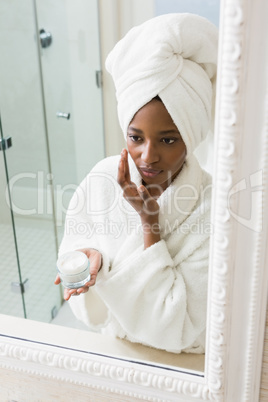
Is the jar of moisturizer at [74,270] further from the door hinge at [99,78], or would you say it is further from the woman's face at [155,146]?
the door hinge at [99,78]

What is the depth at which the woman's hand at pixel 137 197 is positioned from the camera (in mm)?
713

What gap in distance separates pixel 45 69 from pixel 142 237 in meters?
0.40

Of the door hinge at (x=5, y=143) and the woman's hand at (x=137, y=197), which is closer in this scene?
the woman's hand at (x=137, y=197)

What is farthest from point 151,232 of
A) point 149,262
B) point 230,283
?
point 230,283

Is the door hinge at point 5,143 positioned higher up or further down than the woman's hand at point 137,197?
higher up

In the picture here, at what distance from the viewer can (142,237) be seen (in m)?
0.73

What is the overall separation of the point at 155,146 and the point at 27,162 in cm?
30

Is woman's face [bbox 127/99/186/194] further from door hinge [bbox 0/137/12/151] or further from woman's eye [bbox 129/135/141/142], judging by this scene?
door hinge [bbox 0/137/12/151]

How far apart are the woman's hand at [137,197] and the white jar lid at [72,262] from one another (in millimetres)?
116

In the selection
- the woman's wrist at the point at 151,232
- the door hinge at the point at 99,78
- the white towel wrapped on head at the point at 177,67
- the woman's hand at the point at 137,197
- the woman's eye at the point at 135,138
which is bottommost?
the woman's wrist at the point at 151,232

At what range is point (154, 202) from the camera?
2.35 ft

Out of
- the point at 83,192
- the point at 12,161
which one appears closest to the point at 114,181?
the point at 83,192

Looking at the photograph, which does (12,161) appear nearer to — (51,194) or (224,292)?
(51,194)

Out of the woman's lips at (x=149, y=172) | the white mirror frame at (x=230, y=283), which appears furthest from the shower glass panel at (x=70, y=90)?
the white mirror frame at (x=230, y=283)
